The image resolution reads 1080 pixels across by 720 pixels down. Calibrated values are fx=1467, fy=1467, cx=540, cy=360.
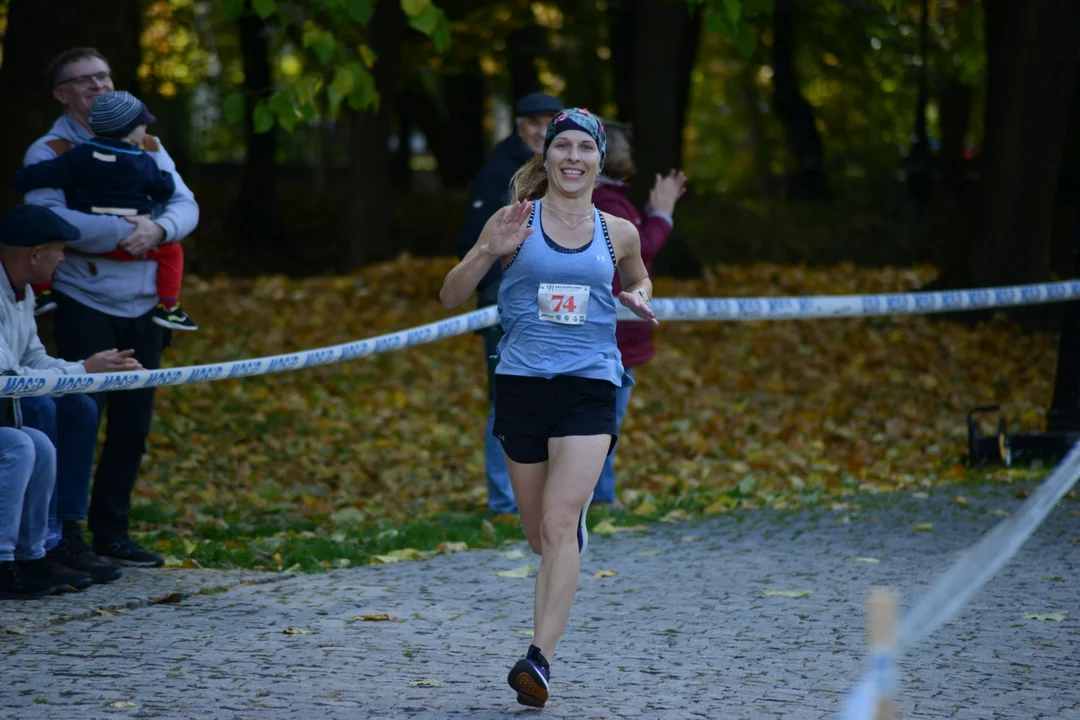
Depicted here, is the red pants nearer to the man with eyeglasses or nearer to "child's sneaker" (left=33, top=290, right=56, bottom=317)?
the man with eyeglasses

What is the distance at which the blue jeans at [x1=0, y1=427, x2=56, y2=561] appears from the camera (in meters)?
6.04

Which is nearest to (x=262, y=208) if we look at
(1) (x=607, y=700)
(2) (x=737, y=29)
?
(2) (x=737, y=29)

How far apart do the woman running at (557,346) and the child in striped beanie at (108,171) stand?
2278 mm

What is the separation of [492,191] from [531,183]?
2889 millimetres

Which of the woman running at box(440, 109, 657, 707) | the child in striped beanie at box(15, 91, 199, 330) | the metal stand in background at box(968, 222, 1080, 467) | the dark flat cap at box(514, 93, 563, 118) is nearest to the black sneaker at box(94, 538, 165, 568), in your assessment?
the child in striped beanie at box(15, 91, 199, 330)

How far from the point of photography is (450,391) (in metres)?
14.0

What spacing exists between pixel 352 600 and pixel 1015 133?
10494 mm

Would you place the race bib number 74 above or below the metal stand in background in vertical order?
above

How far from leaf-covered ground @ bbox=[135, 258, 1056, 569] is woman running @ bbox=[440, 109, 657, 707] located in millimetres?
2605

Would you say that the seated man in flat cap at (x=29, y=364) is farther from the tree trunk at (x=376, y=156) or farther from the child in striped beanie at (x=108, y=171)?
the tree trunk at (x=376, y=156)

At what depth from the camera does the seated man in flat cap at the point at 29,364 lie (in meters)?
6.17

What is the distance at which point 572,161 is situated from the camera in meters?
5.20

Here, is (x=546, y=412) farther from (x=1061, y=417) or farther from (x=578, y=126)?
(x=1061, y=417)

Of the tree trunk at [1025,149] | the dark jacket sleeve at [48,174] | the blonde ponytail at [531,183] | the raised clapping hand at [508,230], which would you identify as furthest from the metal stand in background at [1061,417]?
the dark jacket sleeve at [48,174]
